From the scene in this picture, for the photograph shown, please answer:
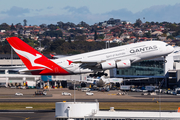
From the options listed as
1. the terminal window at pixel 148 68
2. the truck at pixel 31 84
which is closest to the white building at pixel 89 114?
the truck at pixel 31 84

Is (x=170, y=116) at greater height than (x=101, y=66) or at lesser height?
lesser

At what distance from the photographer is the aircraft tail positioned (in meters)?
77.1

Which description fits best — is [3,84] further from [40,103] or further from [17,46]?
[17,46]

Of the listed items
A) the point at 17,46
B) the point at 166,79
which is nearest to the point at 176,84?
the point at 166,79

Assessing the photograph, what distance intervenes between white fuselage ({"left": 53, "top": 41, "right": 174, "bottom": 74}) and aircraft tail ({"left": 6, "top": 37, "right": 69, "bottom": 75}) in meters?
1.44

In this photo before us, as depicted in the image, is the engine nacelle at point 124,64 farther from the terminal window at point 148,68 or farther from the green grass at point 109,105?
the terminal window at point 148,68

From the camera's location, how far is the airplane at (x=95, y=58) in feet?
244

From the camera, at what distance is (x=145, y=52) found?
74.0 metres

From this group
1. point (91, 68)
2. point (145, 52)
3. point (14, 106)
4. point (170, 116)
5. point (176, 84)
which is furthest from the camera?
point (176, 84)

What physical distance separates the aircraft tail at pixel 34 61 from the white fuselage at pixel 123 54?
1.44 metres

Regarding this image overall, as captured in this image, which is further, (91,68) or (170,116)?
(91,68)

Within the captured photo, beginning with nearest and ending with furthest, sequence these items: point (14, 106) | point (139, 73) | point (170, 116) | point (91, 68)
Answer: point (170, 116) → point (91, 68) → point (14, 106) → point (139, 73)

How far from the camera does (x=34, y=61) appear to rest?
77.6 meters

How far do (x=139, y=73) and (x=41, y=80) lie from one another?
4313cm
